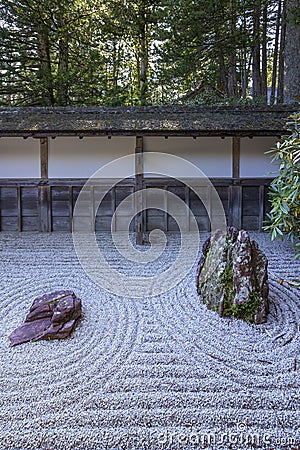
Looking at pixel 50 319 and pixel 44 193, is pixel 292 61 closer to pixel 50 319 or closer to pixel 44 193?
pixel 44 193

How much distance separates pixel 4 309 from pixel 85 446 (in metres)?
2.07

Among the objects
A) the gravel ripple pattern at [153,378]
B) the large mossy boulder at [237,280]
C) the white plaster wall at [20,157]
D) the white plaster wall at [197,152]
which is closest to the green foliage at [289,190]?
the large mossy boulder at [237,280]

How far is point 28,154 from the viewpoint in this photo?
6.84 metres

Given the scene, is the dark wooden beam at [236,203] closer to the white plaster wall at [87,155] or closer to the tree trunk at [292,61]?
the white plaster wall at [87,155]

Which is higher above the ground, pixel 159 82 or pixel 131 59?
pixel 131 59

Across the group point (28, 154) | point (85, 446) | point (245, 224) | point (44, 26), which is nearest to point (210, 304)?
point (85, 446)

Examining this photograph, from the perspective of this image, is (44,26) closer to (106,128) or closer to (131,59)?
(131,59)

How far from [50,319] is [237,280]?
1.90 metres

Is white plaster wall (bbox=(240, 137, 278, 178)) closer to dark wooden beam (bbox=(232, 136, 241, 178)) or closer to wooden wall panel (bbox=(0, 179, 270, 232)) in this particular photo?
dark wooden beam (bbox=(232, 136, 241, 178))

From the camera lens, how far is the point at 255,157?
22.2 ft

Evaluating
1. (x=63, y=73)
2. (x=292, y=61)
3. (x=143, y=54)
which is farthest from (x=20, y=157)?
(x=292, y=61)

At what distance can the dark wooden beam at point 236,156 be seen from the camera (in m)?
6.67
